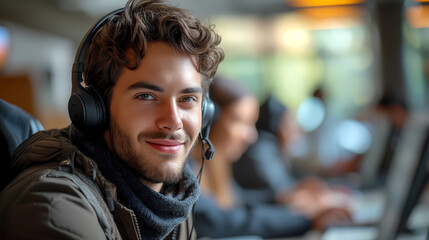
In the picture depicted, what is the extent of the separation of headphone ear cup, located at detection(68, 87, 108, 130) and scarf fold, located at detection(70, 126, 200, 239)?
48 mm

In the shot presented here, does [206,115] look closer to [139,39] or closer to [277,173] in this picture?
[139,39]

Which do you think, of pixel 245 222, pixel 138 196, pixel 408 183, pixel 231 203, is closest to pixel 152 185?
pixel 138 196

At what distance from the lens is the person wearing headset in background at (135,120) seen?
0.90 meters

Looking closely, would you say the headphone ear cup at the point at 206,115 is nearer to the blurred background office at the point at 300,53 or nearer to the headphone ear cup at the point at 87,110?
the headphone ear cup at the point at 87,110

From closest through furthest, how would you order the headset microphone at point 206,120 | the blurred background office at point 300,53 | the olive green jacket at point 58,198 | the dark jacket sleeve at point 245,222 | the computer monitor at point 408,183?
the olive green jacket at point 58,198
the headset microphone at point 206,120
the computer monitor at point 408,183
the dark jacket sleeve at point 245,222
the blurred background office at point 300,53

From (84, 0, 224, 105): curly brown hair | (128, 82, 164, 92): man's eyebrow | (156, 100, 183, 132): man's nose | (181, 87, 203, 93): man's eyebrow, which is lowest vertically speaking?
(156, 100, 183, 132): man's nose

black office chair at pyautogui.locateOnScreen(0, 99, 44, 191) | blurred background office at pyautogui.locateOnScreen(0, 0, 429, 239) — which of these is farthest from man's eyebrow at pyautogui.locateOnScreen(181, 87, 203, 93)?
blurred background office at pyautogui.locateOnScreen(0, 0, 429, 239)

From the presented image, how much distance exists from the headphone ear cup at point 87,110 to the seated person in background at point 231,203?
97cm

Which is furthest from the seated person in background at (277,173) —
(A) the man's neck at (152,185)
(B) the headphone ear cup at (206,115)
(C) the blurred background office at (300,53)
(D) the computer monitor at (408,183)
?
(C) the blurred background office at (300,53)

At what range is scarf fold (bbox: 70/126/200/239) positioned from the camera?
0.94 metres

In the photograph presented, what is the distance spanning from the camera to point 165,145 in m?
0.95

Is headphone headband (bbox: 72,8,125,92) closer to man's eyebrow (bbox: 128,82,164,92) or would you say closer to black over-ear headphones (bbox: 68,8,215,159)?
black over-ear headphones (bbox: 68,8,215,159)

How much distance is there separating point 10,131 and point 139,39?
0.33 m

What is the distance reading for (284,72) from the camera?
8742 millimetres
